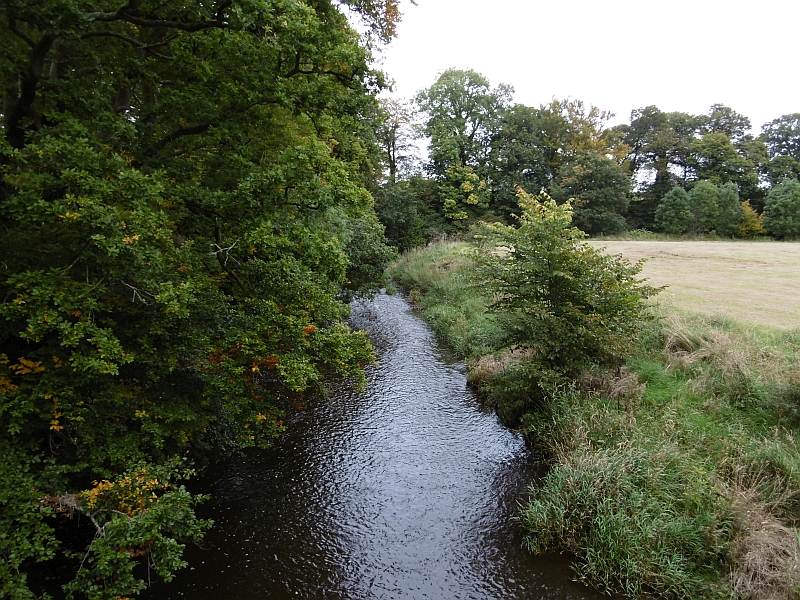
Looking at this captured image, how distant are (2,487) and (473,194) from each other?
37.2 metres

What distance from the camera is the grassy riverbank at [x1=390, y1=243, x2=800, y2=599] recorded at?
19.6 ft

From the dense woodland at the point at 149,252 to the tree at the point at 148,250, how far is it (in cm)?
3

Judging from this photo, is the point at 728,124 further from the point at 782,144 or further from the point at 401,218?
the point at 401,218

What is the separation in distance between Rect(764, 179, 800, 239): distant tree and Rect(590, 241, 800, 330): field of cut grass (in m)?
13.3

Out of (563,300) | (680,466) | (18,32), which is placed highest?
(18,32)

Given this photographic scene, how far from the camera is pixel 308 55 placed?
21.2 ft

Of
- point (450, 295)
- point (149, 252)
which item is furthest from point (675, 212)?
point (149, 252)

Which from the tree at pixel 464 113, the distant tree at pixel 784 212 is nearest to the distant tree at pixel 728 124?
the distant tree at pixel 784 212

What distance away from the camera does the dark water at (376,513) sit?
6.30m

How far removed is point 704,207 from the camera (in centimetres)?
3953

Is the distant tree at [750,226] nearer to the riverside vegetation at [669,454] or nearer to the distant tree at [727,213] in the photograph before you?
the distant tree at [727,213]

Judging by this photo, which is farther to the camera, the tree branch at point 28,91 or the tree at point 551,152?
the tree at point 551,152

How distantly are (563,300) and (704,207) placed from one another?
125ft

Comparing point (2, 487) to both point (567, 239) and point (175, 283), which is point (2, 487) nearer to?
point (175, 283)
